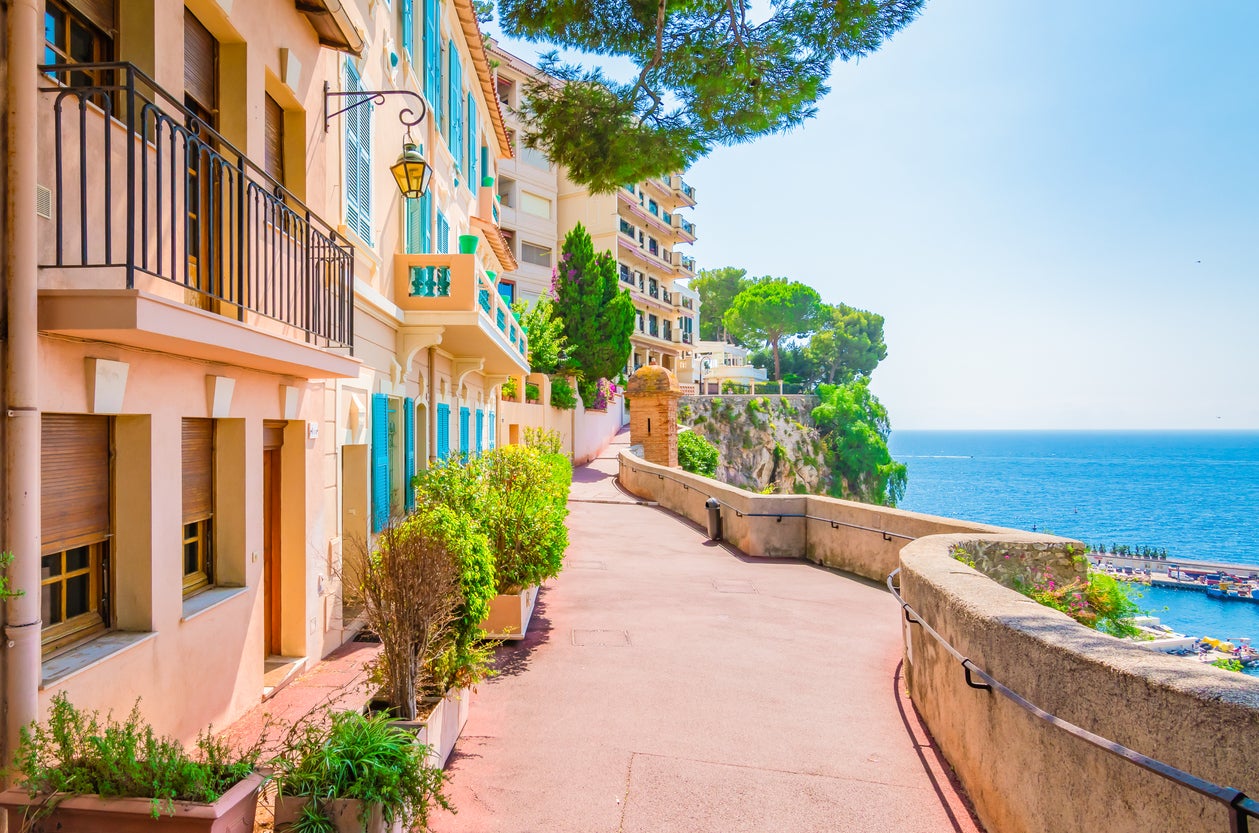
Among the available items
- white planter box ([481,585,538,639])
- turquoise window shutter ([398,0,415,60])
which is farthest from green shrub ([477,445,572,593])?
turquoise window shutter ([398,0,415,60])

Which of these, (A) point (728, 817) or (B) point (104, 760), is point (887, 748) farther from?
(B) point (104, 760)

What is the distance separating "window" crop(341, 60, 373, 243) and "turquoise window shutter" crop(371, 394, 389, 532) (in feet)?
6.56

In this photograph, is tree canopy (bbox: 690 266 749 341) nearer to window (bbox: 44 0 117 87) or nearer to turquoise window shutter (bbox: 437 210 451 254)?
turquoise window shutter (bbox: 437 210 451 254)

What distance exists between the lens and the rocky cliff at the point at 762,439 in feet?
142

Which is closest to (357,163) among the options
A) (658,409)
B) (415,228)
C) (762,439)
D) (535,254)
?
(415,228)

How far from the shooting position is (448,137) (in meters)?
12.8

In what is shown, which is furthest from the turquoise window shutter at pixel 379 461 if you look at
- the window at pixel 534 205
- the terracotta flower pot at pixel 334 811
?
the window at pixel 534 205

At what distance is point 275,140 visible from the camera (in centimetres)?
662

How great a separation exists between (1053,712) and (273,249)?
5677 millimetres

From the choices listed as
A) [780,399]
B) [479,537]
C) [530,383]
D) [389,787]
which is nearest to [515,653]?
[479,537]

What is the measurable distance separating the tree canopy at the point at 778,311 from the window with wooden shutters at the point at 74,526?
66986mm

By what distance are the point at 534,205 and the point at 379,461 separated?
33.3m

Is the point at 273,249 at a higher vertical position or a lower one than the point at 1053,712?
higher

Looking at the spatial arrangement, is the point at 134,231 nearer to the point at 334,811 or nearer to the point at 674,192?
the point at 334,811
